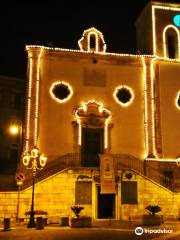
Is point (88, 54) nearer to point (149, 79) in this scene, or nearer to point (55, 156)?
point (149, 79)

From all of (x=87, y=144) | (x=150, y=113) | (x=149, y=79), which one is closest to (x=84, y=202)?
(x=87, y=144)

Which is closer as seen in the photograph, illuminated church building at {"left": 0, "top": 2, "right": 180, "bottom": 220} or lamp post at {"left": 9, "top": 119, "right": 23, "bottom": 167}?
illuminated church building at {"left": 0, "top": 2, "right": 180, "bottom": 220}

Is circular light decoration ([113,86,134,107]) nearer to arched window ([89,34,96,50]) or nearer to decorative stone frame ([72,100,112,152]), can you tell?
decorative stone frame ([72,100,112,152])

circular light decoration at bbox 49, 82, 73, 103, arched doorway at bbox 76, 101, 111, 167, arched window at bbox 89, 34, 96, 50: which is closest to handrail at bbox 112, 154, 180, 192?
arched doorway at bbox 76, 101, 111, 167

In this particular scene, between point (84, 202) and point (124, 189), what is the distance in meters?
2.67

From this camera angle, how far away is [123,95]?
90.4 ft

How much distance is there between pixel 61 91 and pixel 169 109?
800 cm

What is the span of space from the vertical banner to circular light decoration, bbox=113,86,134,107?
16.4 feet

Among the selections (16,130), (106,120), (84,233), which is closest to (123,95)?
(106,120)

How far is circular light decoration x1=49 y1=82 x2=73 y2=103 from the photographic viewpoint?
26.7 meters

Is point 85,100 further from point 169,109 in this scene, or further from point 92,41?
point 169,109

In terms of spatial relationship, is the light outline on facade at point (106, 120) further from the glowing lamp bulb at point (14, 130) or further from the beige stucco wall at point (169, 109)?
the glowing lamp bulb at point (14, 130)

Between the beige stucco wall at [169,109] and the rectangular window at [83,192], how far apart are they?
20.7 feet

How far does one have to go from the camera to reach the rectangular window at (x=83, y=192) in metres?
23.7
